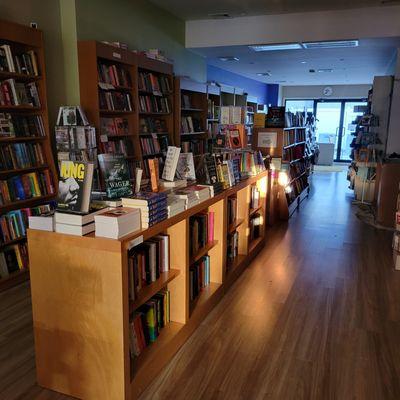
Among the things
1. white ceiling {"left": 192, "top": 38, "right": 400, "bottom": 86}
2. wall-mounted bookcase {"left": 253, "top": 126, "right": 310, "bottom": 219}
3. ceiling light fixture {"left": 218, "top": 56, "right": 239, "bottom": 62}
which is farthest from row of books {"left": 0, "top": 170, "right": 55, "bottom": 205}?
ceiling light fixture {"left": 218, "top": 56, "right": 239, "bottom": 62}

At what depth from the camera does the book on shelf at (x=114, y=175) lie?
2219 millimetres

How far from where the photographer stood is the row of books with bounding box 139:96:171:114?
5.27 meters

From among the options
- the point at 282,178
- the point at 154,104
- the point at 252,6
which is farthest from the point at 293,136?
the point at 154,104

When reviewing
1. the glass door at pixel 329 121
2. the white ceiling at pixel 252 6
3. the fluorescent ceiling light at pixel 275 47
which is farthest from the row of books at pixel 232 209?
the glass door at pixel 329 121

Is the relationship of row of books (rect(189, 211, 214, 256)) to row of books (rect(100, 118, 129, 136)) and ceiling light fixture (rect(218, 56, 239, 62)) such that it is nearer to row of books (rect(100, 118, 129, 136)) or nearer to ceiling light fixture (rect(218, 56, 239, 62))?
row of books (rect(100, 118, 129, 136))

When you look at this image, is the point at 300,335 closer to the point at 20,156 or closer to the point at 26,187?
the point at 26,187

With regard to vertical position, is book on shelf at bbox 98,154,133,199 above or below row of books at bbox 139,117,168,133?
below

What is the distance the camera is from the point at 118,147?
15.7 feet

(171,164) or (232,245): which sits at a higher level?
(171,164)

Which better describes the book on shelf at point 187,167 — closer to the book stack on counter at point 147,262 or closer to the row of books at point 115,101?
the book stack on counter at point 147,262

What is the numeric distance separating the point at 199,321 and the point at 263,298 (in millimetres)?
750

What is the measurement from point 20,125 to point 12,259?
1.31 m

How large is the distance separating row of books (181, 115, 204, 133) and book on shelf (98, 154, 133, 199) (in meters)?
4.14

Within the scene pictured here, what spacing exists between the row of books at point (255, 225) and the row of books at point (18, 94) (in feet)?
8.68
